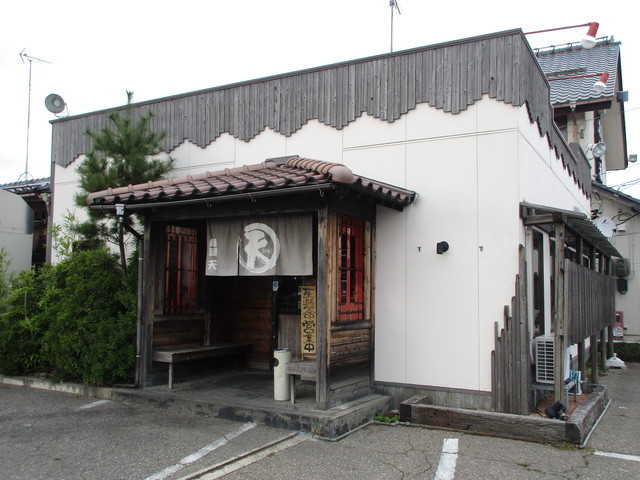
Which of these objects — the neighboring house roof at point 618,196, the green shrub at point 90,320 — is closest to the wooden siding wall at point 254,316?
the green shrub at point 90,320

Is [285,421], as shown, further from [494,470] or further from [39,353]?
[39,353]

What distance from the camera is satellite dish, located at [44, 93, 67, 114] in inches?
481

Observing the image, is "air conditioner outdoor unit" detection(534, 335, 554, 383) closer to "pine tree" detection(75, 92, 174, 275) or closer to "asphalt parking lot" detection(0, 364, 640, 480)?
"asphalt parking lot" detection(0, 364, 640, 480)

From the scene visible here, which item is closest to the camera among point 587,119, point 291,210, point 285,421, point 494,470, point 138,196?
point 494,470

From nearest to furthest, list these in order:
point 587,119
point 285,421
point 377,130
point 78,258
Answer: point 285,421, point 377,130, point 78,258, point 587,119

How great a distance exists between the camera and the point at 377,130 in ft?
27.7

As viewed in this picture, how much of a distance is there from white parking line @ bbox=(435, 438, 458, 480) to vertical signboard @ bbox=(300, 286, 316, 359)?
2.92 meters

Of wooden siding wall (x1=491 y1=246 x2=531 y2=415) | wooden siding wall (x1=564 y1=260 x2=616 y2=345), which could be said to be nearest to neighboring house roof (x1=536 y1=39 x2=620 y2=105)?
wooden siding wall (x1=564 y1=260 x2=616 y2=345)

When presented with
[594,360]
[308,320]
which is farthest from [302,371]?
[594,360]

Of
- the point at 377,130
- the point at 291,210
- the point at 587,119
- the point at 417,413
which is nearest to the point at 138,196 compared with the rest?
the point at 291,210

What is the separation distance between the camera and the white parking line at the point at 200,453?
504 cm

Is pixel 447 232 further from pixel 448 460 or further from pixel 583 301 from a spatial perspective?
pixel 448 460

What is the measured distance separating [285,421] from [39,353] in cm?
523

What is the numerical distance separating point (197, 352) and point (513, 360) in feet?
15.4
